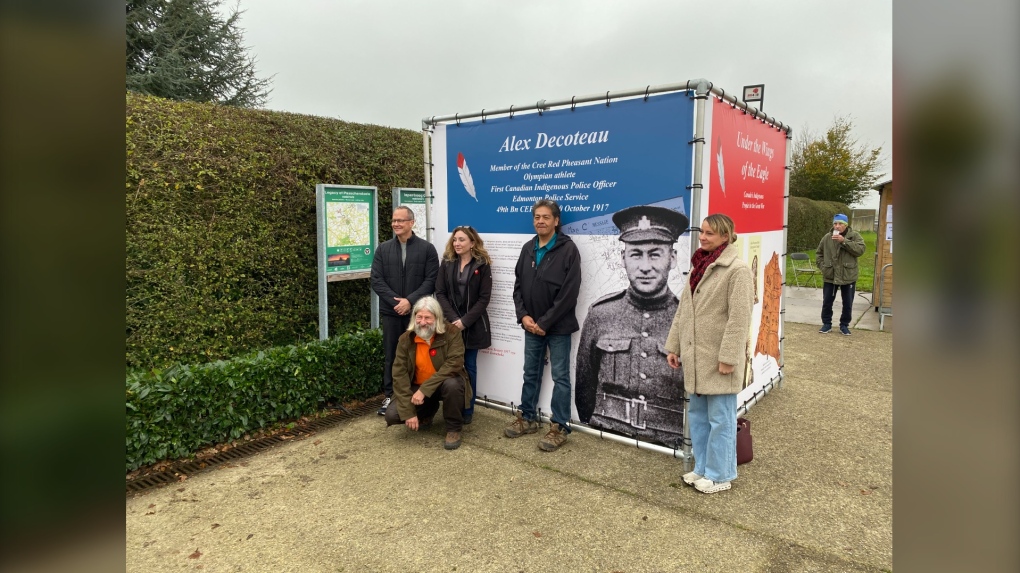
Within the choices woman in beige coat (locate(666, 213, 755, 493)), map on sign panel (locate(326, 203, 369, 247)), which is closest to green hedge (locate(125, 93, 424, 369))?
map on sign panel (locate(326, 203, 369, 247))

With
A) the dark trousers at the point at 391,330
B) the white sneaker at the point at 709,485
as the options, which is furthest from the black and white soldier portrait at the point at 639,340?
the dark trousers at the point at 391,330

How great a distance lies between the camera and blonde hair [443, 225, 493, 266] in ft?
18.1

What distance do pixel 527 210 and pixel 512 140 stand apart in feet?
2.14

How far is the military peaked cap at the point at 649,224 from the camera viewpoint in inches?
180

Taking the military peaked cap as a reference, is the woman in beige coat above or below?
below

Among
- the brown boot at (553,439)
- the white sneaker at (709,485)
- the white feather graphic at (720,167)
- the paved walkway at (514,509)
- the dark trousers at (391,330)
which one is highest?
the white feather graphic at (720,167)

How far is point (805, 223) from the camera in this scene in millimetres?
22328

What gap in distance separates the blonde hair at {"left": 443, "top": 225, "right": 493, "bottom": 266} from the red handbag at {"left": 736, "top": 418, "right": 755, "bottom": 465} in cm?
253

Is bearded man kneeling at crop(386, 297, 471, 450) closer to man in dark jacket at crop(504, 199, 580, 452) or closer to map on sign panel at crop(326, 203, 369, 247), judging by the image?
man in dark jacket at crop(504, 199, 580, 452)

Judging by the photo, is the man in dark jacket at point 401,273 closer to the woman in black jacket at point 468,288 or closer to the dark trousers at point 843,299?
the woman in black jacket at point 468,288

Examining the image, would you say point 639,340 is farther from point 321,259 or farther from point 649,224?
point 321,259
